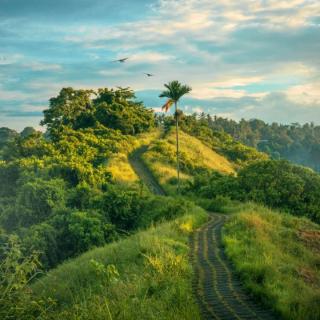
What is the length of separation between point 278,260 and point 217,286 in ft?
14.7

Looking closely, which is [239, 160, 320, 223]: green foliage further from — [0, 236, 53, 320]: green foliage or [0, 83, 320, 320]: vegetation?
[0, 236, 53, 320]: green foliage

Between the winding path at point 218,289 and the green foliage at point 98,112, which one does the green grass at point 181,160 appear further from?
the winding path at point 218,289

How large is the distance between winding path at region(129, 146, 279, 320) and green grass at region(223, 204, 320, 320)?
384 millimetres

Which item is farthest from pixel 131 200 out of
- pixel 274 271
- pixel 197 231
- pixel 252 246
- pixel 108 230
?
pixel 274 271

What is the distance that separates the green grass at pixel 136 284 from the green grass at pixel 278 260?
2099 millimetres

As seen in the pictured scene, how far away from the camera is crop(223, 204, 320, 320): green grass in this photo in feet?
38.6

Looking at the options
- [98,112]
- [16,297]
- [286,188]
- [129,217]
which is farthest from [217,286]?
[98,112]

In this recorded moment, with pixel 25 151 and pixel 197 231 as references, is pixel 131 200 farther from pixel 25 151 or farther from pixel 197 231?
pixel 25 151

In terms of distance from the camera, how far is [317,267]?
20.4 metres

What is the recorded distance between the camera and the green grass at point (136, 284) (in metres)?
9.48

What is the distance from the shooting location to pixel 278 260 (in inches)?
709

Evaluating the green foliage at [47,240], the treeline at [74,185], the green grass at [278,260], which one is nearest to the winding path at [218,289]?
the green grass at [278,260]

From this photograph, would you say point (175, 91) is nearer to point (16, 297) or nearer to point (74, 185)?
point (74, 185)

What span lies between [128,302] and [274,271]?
612cm
